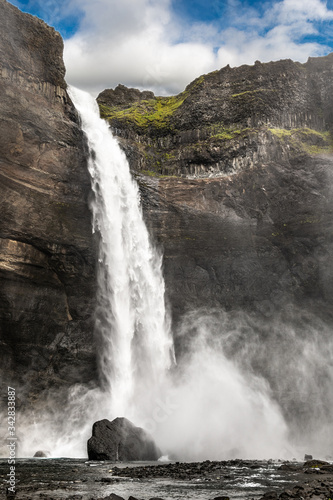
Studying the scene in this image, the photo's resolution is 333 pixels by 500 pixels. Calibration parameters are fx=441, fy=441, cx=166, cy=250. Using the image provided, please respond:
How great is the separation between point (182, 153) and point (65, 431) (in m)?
31.7

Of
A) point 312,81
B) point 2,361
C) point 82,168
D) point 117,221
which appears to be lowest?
point 2,361

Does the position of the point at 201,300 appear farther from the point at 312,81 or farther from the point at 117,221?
the point at 312,81

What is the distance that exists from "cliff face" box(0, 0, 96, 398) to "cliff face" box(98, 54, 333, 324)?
321 inches

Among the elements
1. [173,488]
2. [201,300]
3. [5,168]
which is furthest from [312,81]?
[173,488]

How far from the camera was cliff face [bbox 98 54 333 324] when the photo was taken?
41.9 meters

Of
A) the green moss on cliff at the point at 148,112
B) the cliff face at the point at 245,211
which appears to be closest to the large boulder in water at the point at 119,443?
the cliff face at the point at 245,211

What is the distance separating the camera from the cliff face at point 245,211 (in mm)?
41875

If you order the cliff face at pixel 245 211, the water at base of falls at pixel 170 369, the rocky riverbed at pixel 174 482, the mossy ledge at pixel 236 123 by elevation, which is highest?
the mossy ledge at pixel 236 123

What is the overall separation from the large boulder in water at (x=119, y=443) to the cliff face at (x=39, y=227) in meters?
8.59

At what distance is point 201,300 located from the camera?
41.8 metres

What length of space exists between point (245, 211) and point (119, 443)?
25.4 metres

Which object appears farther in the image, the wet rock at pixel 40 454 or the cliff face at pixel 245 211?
the cliff face at pixel 245 211

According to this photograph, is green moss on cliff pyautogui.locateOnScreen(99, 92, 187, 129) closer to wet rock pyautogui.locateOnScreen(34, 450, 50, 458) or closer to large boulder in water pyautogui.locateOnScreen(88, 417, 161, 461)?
large boulder in water pyautogui.locateOnScreen(88, 417, 161, 461)

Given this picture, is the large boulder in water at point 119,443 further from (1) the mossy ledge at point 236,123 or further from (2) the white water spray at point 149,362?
(1) the mossy ledge at point 236,123
